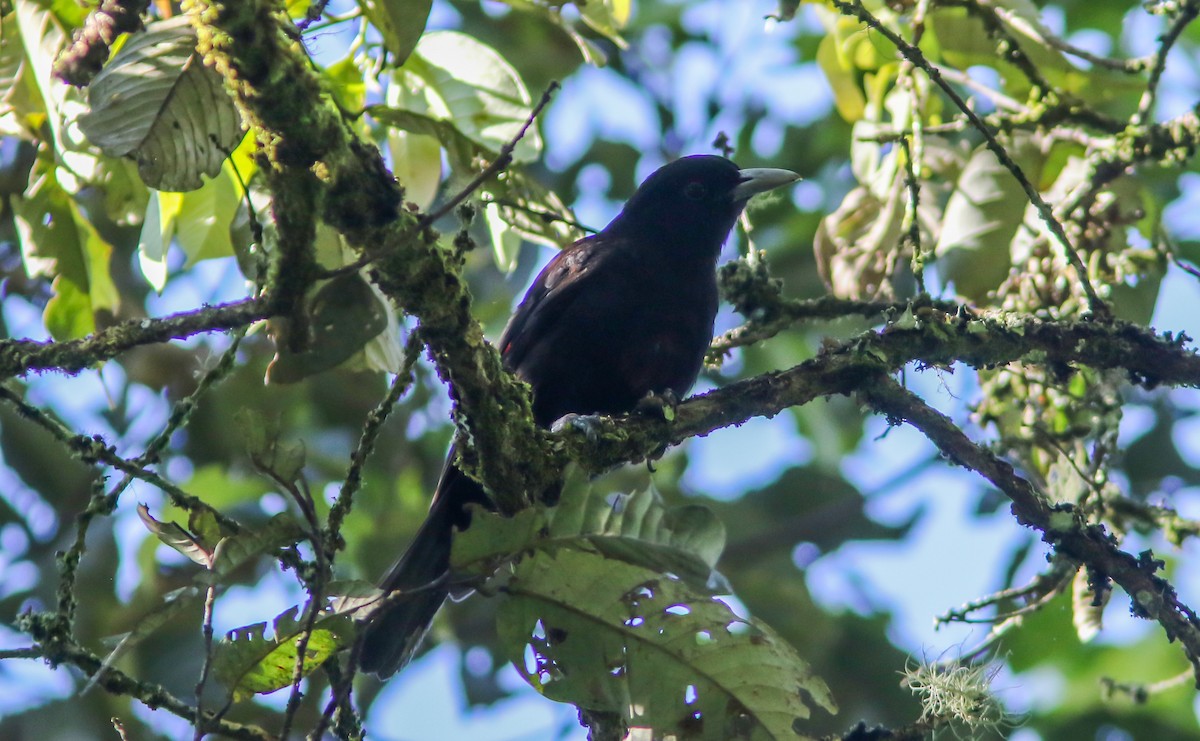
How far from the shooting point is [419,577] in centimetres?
385

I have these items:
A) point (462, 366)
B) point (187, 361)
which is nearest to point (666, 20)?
point (187, 361)

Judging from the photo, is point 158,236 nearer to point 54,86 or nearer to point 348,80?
point 54,86

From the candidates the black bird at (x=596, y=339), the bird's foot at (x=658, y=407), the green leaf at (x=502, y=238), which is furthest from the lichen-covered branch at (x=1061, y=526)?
the green leaf at (x=502, y=238)

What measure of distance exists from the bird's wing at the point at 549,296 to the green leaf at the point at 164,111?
5.07 feet

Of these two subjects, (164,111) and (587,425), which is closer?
(164,111)

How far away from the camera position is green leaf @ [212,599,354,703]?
7.63 ft

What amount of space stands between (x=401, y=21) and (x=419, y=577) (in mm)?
1764

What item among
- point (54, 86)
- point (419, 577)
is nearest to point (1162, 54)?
point (419, 577)

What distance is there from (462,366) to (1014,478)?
1.34 metres

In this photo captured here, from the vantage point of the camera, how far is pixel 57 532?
581 cm

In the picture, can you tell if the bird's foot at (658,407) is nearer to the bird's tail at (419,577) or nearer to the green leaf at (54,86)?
the bird's tail at (419,577)

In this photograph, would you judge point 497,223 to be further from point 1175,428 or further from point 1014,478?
point 1175,428

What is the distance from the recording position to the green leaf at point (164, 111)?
8.44 feet

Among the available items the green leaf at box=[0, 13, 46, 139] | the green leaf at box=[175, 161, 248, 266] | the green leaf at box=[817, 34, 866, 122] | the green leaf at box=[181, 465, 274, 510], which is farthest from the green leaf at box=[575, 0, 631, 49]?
the green leaf at box=[181, 465, 274, 510]
